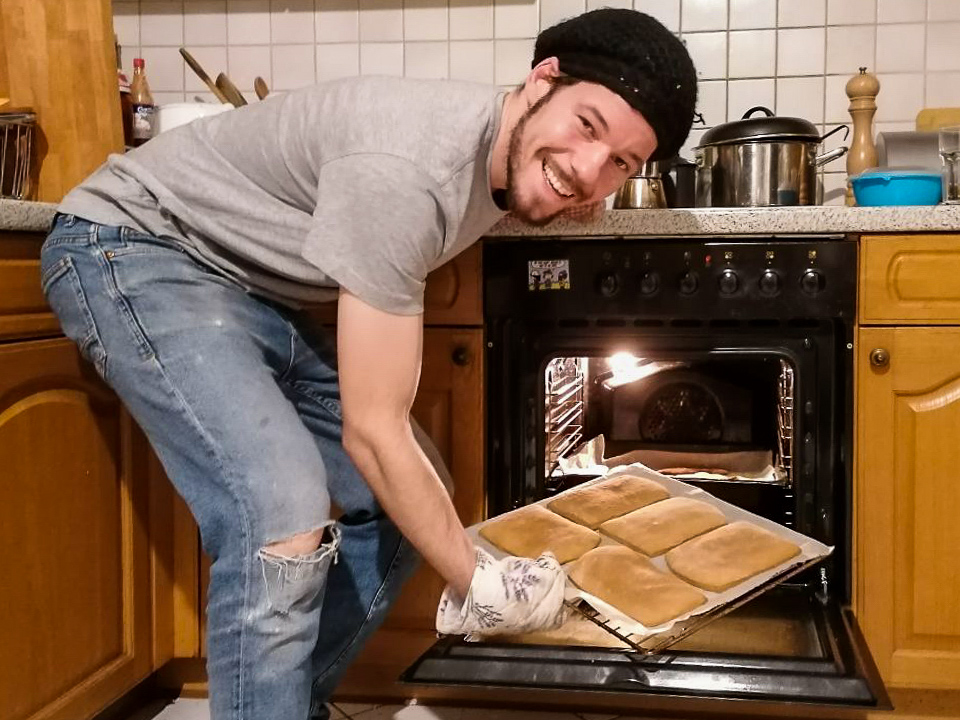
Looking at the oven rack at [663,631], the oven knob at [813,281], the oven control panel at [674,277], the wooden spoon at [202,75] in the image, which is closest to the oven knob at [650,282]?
the oven control panel at [674,277]

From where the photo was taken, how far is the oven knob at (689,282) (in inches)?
58.7

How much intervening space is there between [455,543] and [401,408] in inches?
7.4

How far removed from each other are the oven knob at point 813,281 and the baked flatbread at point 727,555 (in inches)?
15.2

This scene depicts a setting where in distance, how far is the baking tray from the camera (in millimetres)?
1221

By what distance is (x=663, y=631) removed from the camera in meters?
1.22

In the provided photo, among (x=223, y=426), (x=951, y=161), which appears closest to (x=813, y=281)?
(x=951, y=161)

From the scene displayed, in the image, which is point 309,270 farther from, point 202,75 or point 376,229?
point 202,75

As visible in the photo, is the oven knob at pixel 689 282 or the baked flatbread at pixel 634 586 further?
the oven knob at pixel 689 282

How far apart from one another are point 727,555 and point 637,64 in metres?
0.71

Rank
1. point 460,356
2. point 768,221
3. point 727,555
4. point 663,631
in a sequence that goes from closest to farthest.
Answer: point 663,631 < point 727,555 < point 768,221 < point 460,356

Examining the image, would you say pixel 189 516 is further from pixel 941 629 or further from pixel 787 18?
pixel 787 18

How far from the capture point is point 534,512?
149 centimetres

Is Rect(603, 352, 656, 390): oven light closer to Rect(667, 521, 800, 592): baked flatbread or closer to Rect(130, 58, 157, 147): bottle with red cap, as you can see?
Rect(667, 521, 800, 592): baked flatbread

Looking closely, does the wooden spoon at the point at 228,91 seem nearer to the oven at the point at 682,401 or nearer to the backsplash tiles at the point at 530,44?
the backsplash tiles at the point at 530,44
